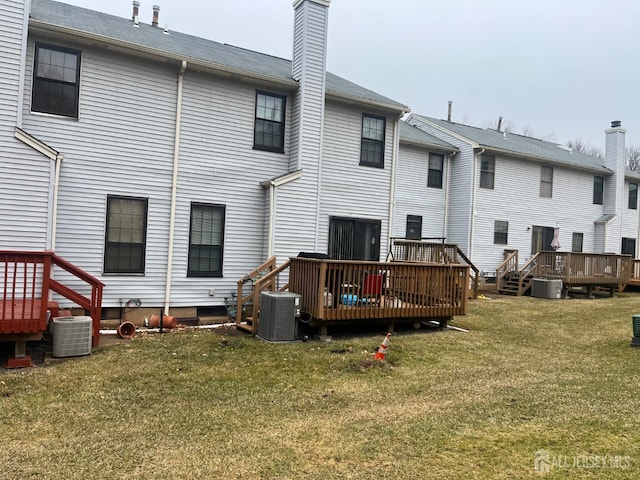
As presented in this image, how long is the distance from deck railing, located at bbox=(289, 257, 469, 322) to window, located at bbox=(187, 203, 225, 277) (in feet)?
6.90

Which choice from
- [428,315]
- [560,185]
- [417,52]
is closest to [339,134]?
[428,315]

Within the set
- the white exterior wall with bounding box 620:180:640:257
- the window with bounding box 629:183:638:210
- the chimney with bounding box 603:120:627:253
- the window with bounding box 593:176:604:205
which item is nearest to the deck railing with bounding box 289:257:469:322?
the window with bounding box 593:176:604:205

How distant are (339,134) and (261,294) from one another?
5337mm

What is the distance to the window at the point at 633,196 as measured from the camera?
23484mm

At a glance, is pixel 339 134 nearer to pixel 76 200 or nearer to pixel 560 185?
pixel 76 200

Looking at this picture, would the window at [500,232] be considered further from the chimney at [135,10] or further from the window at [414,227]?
the chimney at [135,10]

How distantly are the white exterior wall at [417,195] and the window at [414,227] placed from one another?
0.15m

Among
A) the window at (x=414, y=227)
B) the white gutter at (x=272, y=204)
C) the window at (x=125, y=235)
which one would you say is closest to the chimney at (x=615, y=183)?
the window at (x=414, y=227)

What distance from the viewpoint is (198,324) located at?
10.2m

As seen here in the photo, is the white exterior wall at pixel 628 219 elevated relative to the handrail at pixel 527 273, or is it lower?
elevated

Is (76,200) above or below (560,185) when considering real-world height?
below

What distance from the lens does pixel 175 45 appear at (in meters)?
10.8

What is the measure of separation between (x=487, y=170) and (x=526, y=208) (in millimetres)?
2764

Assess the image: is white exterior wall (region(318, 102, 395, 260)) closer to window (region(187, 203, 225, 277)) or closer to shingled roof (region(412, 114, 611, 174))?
window (region(187, 203, 225, 277))
